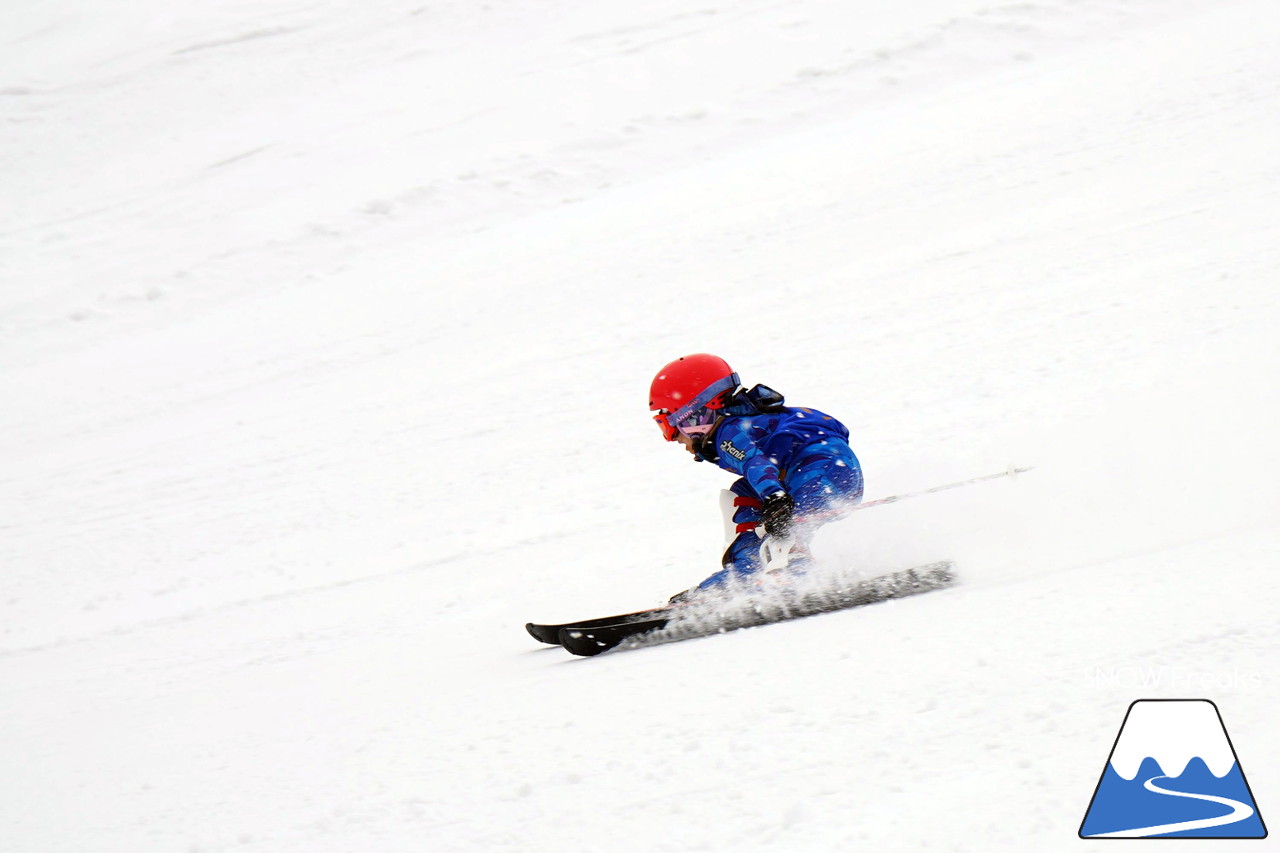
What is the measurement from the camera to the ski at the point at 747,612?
170 inches

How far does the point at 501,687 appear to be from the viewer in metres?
4.11

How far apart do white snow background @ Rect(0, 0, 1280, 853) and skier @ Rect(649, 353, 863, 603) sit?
9.6 inches

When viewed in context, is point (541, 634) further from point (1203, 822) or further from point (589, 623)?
point (1203, 822)

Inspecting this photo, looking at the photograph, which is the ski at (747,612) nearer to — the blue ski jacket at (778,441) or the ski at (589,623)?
the ski at (589,623)

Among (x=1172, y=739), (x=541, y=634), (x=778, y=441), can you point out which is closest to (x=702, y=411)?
(x=778, y=441)

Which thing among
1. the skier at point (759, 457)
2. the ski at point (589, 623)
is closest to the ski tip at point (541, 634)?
the ski at point (589, 623)

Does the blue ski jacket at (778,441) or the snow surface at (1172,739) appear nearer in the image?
A: the snow surface at (1172,739)

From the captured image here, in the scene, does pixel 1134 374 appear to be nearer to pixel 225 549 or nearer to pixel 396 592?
pixel 396 592

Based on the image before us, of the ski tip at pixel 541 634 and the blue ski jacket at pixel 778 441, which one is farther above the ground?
the blue ski jacket at pixel 778 441

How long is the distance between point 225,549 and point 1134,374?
6444 mm

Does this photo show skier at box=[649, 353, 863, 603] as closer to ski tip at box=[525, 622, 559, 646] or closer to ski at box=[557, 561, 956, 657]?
ski at box=[557, 561, 956, 657]

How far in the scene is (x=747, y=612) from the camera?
14.5 ft

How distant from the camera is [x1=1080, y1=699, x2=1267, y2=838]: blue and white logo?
7.41 feet

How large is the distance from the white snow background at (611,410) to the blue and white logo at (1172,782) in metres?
0.04
